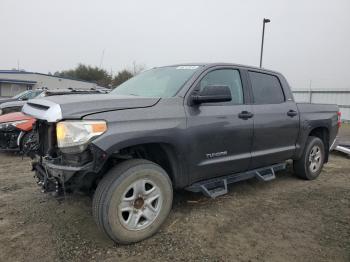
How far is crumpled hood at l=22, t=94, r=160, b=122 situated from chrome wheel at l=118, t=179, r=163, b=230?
744 mm

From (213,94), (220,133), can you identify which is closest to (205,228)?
(220,133)

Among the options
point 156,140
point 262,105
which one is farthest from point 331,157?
point 156,140

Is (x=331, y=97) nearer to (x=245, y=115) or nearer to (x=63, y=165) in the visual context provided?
(x=245, y=115)

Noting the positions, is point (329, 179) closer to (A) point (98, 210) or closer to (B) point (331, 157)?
(B) point (331, 157)

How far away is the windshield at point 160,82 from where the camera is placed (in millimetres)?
3570

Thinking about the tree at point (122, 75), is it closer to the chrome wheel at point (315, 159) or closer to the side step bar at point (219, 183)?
the chrome wheel at point (315, 159)

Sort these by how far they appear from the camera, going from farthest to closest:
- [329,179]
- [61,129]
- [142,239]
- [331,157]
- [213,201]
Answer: [331,157] → [329,179] → [213,201] → [142,239] → [61,129]

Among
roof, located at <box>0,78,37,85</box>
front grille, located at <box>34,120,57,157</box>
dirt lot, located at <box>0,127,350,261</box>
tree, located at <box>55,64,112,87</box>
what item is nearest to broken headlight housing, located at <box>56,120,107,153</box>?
front grille, located at <box>34,120,57,157</box>

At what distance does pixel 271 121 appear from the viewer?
4301 millimetres

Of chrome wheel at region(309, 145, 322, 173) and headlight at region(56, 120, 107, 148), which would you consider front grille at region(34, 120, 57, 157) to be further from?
chrome wheel at region(309, 145, 322, 173)

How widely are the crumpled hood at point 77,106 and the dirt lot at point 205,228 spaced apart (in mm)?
1204

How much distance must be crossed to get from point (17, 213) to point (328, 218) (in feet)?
12.0

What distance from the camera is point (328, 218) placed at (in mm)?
3715

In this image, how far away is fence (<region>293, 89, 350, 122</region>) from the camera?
829 inches
